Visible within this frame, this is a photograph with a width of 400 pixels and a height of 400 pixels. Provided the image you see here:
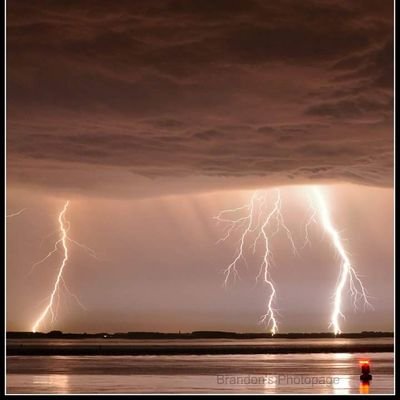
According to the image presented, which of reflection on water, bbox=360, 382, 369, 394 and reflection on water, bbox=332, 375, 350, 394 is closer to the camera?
reflection on water, bbox=360, 382, 369, 394

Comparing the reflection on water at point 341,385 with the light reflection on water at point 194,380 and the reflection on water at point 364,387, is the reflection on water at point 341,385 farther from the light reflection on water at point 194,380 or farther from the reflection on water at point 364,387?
the reflection on water at point 364,387

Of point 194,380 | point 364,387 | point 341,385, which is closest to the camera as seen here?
point 364,387

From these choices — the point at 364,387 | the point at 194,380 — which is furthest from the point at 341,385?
the point at 194,380

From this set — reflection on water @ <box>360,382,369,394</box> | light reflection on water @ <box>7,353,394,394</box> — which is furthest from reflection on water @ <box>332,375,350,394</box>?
reflection on water @ <box>360,382,369,394</box>

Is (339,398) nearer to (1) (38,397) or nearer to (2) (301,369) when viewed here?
(1) (38,397)

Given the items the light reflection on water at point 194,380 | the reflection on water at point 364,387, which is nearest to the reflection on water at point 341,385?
the light reflection on water at point 194,380

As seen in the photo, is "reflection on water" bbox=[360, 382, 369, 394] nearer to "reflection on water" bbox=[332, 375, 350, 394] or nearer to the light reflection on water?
the light reflection on water

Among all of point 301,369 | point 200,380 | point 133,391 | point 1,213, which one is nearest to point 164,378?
point 200,380

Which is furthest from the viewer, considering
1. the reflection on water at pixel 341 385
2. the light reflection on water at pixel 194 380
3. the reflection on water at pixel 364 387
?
the light reflection on water at pixel 194 380

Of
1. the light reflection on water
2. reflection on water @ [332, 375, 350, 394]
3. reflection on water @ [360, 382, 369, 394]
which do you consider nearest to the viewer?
reflection on water @ [360, 382, 369, 394]

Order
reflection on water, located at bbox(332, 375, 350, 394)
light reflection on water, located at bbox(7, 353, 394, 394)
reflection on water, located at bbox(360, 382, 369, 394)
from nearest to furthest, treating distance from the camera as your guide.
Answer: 1. reflection on water, located at bbox(360, 382, 369, 394)
2. reflection on water, located at bbox(332, 375, 350, 394)
3. light reflection on water, located at bbox(7, 353, 394, 394)

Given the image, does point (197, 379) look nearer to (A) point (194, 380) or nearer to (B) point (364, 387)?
(A) point (194, 380)
